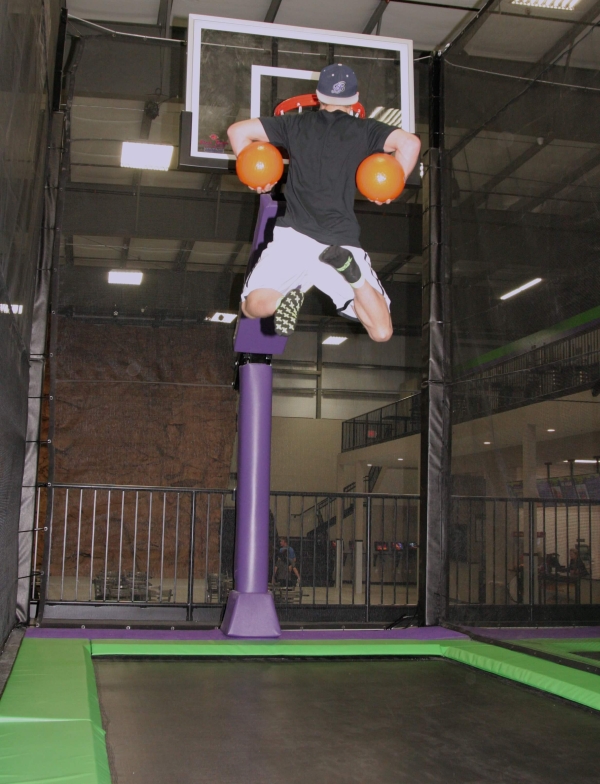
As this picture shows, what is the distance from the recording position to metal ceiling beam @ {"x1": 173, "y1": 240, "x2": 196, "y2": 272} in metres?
5.56

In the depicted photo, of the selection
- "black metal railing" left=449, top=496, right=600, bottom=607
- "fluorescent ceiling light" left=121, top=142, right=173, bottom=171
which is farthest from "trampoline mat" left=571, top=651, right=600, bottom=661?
"fluorescent ceiling light" left=121, top=142, right=173, bottom=171

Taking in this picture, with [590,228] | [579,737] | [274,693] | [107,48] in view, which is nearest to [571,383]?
[590,228]

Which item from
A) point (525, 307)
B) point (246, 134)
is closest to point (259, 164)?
point (246, 134)

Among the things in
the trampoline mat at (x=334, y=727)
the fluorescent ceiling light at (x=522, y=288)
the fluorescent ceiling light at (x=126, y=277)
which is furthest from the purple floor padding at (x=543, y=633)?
the fluorescent ceiling light at (x=126, y=277)

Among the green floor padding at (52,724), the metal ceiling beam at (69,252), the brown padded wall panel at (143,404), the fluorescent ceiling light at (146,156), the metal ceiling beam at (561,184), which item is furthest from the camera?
the brown padded wall panel at (143,404)

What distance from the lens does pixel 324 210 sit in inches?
98.7

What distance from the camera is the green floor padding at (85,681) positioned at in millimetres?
1732

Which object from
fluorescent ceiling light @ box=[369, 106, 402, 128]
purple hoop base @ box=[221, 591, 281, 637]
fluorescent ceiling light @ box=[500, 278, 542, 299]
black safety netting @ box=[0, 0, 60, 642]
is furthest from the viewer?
fluorescent ceiling light @ box=[369, 106, 402, 128]

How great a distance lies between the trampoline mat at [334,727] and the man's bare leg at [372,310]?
123 cm

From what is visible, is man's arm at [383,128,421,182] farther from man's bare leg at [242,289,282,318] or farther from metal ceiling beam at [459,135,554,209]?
metal ceiling beam at [459,135,554,209]

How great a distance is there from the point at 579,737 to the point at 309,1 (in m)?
4.87

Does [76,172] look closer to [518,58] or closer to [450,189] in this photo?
[450,189]

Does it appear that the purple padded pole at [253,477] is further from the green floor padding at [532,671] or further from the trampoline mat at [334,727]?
the green floor padding at [532,671]

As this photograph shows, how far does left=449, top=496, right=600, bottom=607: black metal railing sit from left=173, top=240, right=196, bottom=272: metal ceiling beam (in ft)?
9.05
